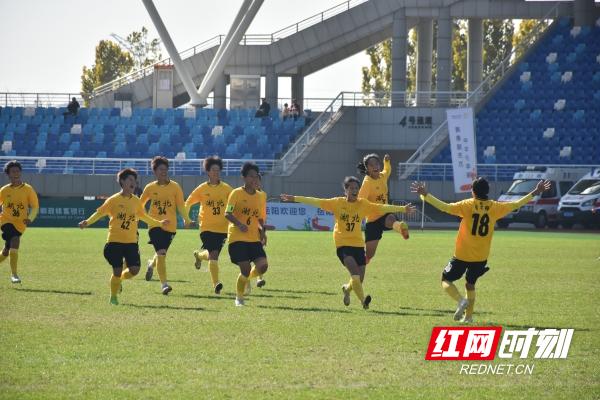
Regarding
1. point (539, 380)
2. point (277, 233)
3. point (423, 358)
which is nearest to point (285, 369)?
point (423, 358)

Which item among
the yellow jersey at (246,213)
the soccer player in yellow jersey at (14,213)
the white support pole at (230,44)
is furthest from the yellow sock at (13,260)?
the white support pole at (230,44)

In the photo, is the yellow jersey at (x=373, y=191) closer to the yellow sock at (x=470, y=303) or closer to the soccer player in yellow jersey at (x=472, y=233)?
the soccer player in yellow jersey at (x=472, y=233)

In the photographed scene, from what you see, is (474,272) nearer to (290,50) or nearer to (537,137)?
(537,137)

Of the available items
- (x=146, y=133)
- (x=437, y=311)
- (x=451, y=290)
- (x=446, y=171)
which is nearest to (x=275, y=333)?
(x=451, y=290)

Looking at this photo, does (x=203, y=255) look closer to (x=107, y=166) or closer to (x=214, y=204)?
(x=214, y=204)

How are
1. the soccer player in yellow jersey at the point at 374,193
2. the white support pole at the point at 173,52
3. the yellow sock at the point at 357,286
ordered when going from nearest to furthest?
1. the yellow sock at the point at 357,286
2. the soccer player in yellow jersey at the point at 374,193
3. the white support pole at the point at 173,52

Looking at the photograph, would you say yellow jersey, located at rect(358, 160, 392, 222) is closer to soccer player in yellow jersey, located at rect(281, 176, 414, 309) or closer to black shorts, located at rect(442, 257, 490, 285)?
soccer player in yellow jersey, located at rect(281, 176, 414, 309)

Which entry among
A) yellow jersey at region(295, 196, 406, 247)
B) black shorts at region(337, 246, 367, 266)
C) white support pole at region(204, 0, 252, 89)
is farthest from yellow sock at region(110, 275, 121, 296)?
white support pole at region(204, 0, 252, 89)

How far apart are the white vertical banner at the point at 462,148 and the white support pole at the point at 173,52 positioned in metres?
14.6

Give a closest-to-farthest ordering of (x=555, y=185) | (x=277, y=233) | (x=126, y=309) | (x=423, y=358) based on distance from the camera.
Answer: (x=423, y=358) < (x=126, y=309) < (x=277, y=233) < (x=555, y=185)

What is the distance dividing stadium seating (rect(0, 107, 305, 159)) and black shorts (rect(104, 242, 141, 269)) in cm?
3812

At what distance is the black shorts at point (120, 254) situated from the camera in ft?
56.0

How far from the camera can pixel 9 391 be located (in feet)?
32.6

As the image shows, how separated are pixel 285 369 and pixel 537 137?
46.4 m
